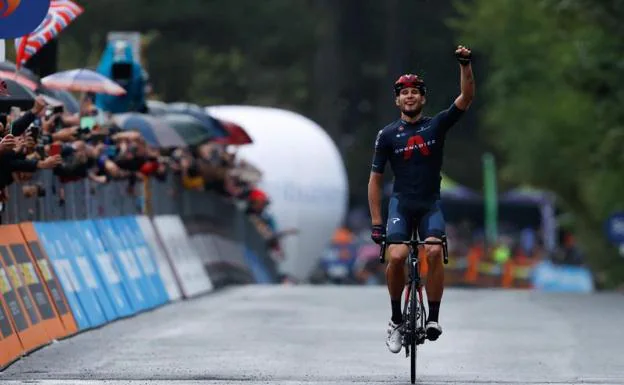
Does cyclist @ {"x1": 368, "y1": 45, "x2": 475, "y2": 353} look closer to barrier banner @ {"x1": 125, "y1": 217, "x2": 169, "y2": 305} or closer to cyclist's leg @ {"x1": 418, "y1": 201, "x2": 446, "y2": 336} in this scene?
cyclist's leg @ {"x1": 418, "y1": 201, "x2": 446, "y2": 336}

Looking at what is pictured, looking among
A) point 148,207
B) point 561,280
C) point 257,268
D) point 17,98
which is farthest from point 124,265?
point 561,280

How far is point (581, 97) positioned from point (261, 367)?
39454 mm

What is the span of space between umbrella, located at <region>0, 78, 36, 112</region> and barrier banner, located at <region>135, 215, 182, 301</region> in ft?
26.1

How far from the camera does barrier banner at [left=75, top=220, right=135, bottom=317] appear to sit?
2295 centimetres

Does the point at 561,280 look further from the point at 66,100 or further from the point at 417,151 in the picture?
the point at 417,151

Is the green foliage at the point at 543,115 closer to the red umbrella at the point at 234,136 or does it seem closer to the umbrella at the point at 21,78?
the red umbrella at the point at 234,136

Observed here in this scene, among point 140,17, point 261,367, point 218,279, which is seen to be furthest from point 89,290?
point 140,17

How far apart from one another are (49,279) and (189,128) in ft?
30.3

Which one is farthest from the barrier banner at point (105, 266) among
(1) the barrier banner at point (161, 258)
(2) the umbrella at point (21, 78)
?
(1) the barrier banner at point (161, 258)

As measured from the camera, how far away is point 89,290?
22.2 m

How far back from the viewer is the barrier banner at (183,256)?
28.8m

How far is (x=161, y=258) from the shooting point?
90.8ft

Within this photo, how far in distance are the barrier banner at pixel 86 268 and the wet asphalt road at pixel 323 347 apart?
0.23m

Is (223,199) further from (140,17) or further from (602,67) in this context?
(140,17)
